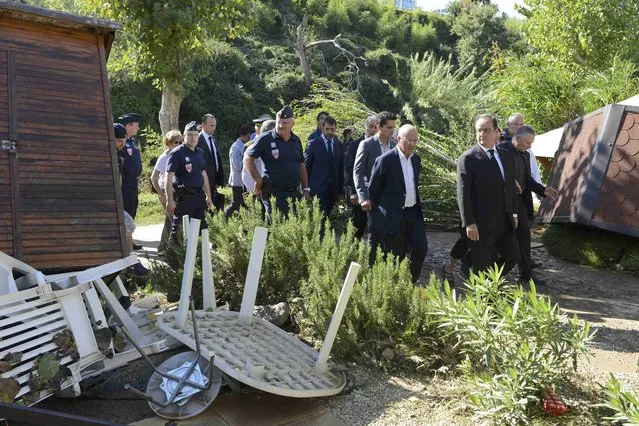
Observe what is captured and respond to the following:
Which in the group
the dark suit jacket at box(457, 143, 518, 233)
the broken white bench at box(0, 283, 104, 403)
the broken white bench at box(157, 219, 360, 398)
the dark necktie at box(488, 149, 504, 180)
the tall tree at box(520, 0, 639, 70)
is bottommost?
the broken white bench at box(157, 219, 360, 398)

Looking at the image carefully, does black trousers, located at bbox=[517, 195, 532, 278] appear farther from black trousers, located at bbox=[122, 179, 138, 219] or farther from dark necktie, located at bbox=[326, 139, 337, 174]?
black trousers, located at bbox=[122, 179, 138, 219]

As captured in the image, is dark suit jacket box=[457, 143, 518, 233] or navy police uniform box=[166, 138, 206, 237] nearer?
dark suit jacket box=[457, 143, 518, 233]

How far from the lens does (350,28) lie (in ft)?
122

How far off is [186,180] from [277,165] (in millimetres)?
1004

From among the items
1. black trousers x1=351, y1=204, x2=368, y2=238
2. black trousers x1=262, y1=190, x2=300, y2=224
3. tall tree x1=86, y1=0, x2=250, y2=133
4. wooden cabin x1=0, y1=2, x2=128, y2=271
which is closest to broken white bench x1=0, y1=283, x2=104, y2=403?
wooden cabin x1=0, y1=2, x2=128, y2=271

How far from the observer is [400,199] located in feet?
18.5

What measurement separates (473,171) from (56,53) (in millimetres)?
3437

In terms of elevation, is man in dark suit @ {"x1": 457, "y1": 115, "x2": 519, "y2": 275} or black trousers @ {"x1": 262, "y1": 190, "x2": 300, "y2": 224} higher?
man in dark suit @ {"x1": 457, "y1": 115, "x2": 519, "y2": 275}

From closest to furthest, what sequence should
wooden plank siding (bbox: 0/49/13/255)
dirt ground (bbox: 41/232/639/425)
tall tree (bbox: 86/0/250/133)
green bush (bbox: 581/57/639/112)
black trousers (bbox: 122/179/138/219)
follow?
dirt ground (bbox: 41/232/639/425) → wooden plank siding (bbox: 0/49/13/255) → black trousers (bbox: 122/179/138/219) → tall tree (bbox: 86/0/250/133) → green bush (bbox: 581/57/639/112)

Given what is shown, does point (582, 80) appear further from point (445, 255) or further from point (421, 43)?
point (421, 43)

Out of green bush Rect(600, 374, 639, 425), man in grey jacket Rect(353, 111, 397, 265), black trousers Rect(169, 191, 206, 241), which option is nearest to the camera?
green bush Rect(600, 374, 639, 425)

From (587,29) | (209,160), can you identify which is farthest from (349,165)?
(587,29)

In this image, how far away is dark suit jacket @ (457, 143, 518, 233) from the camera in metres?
5.38

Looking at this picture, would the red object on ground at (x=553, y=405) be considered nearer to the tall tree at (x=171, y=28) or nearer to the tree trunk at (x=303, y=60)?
the tall tree at (x=171, y=28)
